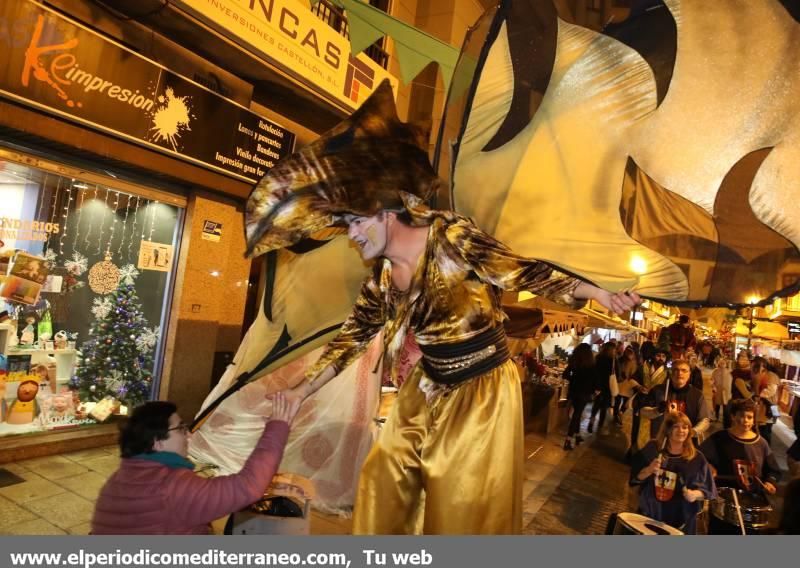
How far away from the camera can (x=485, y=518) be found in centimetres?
208

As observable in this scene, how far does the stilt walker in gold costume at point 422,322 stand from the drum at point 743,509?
123 inches

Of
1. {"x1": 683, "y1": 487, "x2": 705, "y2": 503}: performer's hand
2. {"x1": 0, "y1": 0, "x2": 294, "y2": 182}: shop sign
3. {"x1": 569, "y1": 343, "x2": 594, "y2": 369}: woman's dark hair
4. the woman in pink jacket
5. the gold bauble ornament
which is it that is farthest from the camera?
{"x1": 569, "y1": 343, "x2": 594, "y2": 369}: woman's dark hair

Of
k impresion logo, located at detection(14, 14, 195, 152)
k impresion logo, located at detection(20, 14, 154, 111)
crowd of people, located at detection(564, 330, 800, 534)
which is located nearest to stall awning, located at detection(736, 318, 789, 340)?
crowd of people, located at detection(564, 330, 800, 534)

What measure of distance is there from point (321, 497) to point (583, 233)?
4.12 metres

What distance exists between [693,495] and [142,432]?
14.2ft

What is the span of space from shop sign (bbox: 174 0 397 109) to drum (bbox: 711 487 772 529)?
5.80m

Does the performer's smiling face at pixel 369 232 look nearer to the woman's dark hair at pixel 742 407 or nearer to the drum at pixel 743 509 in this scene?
the drum at pixel 743 509

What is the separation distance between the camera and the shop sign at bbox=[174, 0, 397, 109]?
5.82 m

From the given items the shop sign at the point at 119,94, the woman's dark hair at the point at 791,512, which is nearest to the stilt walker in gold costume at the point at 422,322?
the woman's dark hair at the point at 791,512

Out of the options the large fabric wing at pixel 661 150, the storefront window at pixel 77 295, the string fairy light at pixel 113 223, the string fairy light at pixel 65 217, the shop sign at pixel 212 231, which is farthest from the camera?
the shop sign at pixel 212 231

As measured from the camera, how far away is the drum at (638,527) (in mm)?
3192

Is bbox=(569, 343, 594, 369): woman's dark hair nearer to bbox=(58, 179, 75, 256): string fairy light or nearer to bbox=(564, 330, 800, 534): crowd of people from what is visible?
bbox=(564, 330, 800, 534): crowd of people

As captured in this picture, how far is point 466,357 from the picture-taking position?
222 centimetres

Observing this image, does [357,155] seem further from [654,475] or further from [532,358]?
[532,358]
